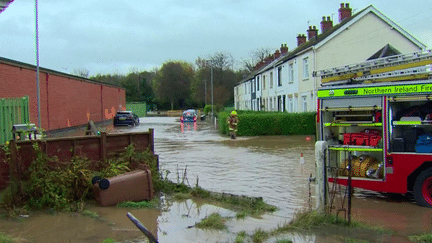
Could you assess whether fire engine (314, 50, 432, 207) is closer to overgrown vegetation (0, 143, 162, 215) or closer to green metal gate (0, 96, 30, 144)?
overgrown vegetation (0, 143, 162, 215)

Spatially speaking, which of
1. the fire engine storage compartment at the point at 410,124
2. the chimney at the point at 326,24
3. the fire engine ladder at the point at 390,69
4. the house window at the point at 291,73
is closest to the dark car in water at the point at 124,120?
the house window at the point at 291,73

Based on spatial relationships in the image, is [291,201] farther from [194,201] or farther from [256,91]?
[256,91]

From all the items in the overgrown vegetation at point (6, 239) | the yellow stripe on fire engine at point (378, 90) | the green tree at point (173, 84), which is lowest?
the overgrown vegetation at point (6, 239)

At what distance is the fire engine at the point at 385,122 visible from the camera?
320 inches

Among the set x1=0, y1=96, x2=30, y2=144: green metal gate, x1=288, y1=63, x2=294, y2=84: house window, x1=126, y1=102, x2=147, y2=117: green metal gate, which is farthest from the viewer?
x1=126, y1=102, x2=147, y2=117: green metal gate

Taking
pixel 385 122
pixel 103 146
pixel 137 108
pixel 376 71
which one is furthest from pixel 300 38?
pixel 137 108

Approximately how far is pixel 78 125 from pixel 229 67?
48664 millimetres

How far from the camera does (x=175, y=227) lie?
6.92 metres

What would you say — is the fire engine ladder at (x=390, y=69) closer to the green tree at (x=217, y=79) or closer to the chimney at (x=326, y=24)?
the chimney at (x=326, y=24)

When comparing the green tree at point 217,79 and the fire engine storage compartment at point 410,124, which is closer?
the fire engine storage compartment at point 410,124

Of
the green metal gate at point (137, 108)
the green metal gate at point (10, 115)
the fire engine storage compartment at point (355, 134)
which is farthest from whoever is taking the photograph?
the green metal gate at point (137, 108)

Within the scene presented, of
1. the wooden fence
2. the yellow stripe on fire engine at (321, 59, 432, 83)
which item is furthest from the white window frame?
the wooden fence

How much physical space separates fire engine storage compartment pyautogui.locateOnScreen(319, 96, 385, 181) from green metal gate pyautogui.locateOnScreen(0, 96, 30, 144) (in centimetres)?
758

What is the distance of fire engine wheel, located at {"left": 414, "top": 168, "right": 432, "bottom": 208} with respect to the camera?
8.06m
